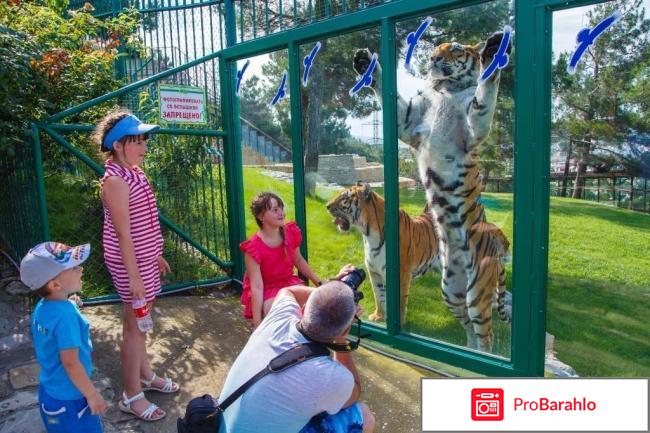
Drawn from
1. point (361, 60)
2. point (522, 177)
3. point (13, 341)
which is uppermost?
point (361, 60)

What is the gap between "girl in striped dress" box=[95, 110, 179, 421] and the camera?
2.75 meters

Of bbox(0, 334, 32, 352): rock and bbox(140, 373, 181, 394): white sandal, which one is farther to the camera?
bbox(0, 334, 32, 352): rock

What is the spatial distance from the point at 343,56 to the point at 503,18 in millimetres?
1234

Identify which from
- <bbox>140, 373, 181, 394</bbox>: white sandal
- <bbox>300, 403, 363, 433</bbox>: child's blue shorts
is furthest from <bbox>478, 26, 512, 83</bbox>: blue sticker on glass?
<bbox>140, 373, 181, 394</bbox>: white sandal

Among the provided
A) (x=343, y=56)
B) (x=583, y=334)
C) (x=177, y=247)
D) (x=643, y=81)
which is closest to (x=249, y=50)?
(x=343, y=56)

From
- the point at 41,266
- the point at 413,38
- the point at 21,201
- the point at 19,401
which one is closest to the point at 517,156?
the point at 413,38

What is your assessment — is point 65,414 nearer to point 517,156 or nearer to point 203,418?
point 203,418

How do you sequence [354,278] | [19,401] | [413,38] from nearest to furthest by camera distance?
[354,278] < [19,401] < [413,38]

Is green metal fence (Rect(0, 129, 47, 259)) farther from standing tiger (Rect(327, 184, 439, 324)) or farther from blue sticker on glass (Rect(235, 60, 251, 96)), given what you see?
standing tiger (Rect(327, 184, 439, 324))

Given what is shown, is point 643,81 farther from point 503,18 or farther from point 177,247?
point 177,247

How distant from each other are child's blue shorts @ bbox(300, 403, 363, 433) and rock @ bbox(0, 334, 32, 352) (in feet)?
9.95

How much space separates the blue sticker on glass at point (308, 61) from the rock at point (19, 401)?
2852 mm

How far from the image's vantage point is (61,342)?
2141 mm

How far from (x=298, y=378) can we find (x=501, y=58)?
2.20 meters
